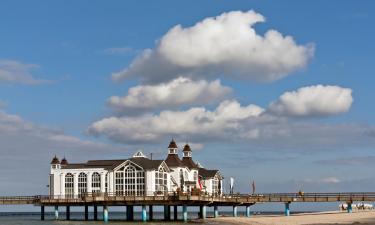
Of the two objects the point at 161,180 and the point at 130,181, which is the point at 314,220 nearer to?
the point at 161,180

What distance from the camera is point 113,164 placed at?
88062mm

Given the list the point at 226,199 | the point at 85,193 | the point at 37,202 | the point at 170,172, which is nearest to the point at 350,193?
the point at 226,199

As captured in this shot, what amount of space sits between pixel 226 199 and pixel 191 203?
366 inches

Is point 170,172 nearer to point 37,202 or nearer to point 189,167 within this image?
point 189,167

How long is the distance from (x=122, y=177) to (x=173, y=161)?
Answer: 1180 cm

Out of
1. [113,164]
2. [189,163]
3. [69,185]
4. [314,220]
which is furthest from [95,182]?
[314,220]

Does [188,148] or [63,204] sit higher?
[188,148]

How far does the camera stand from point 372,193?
3231 inches

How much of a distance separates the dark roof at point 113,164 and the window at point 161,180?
3.71ft

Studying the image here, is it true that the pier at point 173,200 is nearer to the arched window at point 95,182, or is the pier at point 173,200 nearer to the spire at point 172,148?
the arched window at point 95,182

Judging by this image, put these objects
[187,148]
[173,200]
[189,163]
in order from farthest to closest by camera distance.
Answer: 1. [187,148]
2. [189,163]
3. [173,200]

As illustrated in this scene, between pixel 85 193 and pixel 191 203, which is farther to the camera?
pixel 85 193

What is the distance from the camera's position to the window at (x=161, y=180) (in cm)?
8638

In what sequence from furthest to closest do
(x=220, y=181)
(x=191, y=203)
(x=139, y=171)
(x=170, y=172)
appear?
(x=220, y=181) < (x=170, y=172) < (x=139, y=171) < (x=191, y=203)
